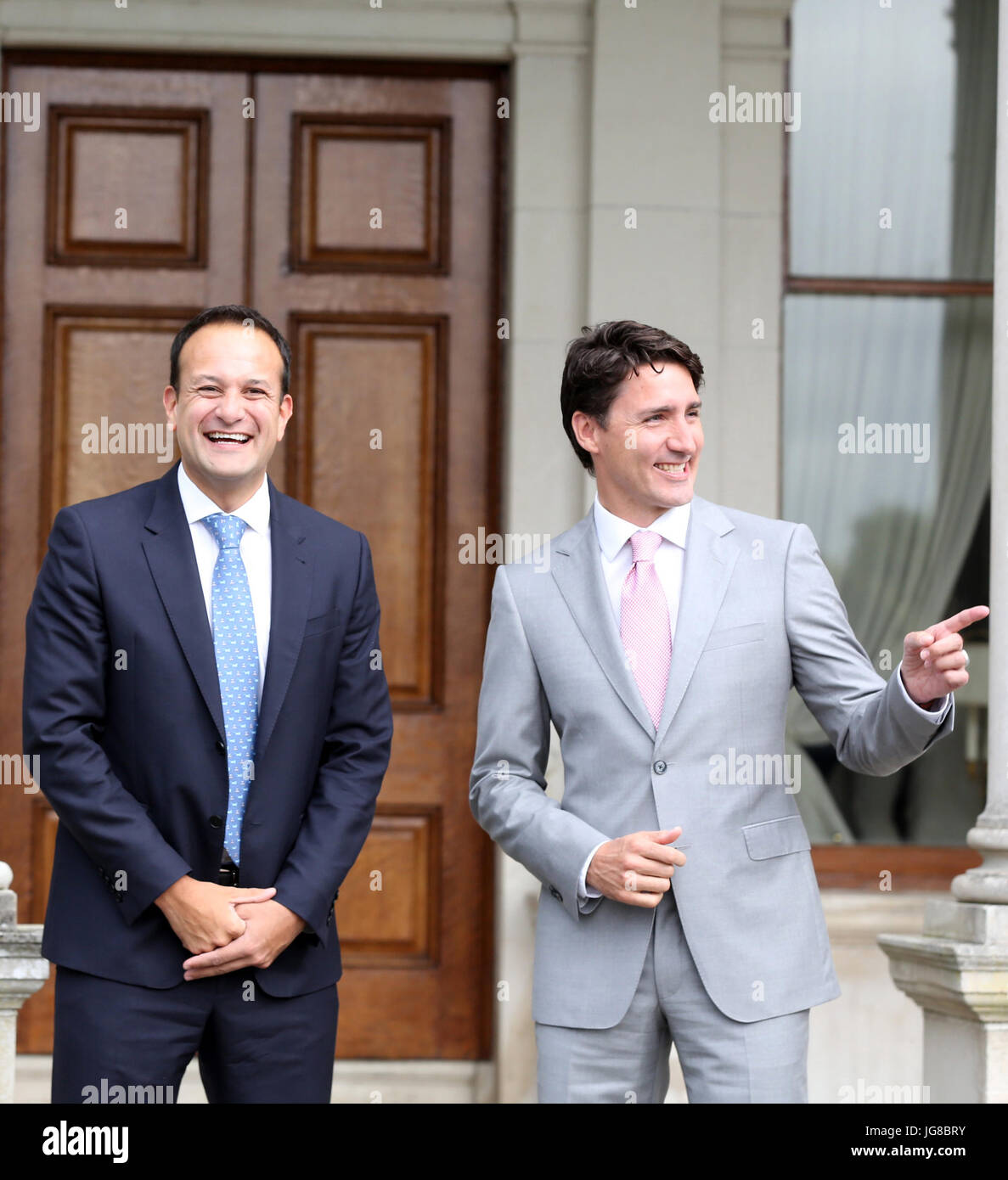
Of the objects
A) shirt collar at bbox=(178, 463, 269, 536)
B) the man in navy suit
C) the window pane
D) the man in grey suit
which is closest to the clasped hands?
the man in navy suit

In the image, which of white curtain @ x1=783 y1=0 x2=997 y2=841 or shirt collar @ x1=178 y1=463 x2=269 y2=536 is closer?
shirt collar @ x1=178 y1=463 x2=269 y2=536

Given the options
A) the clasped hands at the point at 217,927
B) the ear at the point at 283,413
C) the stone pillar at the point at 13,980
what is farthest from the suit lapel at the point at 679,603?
the stone pillar at the point at 13,980

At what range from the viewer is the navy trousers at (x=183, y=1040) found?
2861mm

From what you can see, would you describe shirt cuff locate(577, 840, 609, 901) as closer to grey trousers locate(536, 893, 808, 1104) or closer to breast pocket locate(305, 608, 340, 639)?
grey trousers locate(536, 893, 808, 1104)

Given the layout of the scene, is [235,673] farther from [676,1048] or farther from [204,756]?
[676,1048]

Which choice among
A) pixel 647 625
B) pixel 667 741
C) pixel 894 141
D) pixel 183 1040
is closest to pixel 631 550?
pixel 647 625

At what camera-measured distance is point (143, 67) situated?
5816 millimetres

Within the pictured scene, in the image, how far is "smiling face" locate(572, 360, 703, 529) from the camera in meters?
2.96

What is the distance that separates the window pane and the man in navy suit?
3.44 m

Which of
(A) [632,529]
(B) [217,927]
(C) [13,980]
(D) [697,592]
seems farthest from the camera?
(C) [13,980]

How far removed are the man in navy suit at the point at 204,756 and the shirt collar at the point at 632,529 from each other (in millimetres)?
540

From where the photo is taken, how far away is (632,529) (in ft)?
10.1

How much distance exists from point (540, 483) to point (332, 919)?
277 cm

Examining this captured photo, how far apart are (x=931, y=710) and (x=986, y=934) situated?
1831mm
